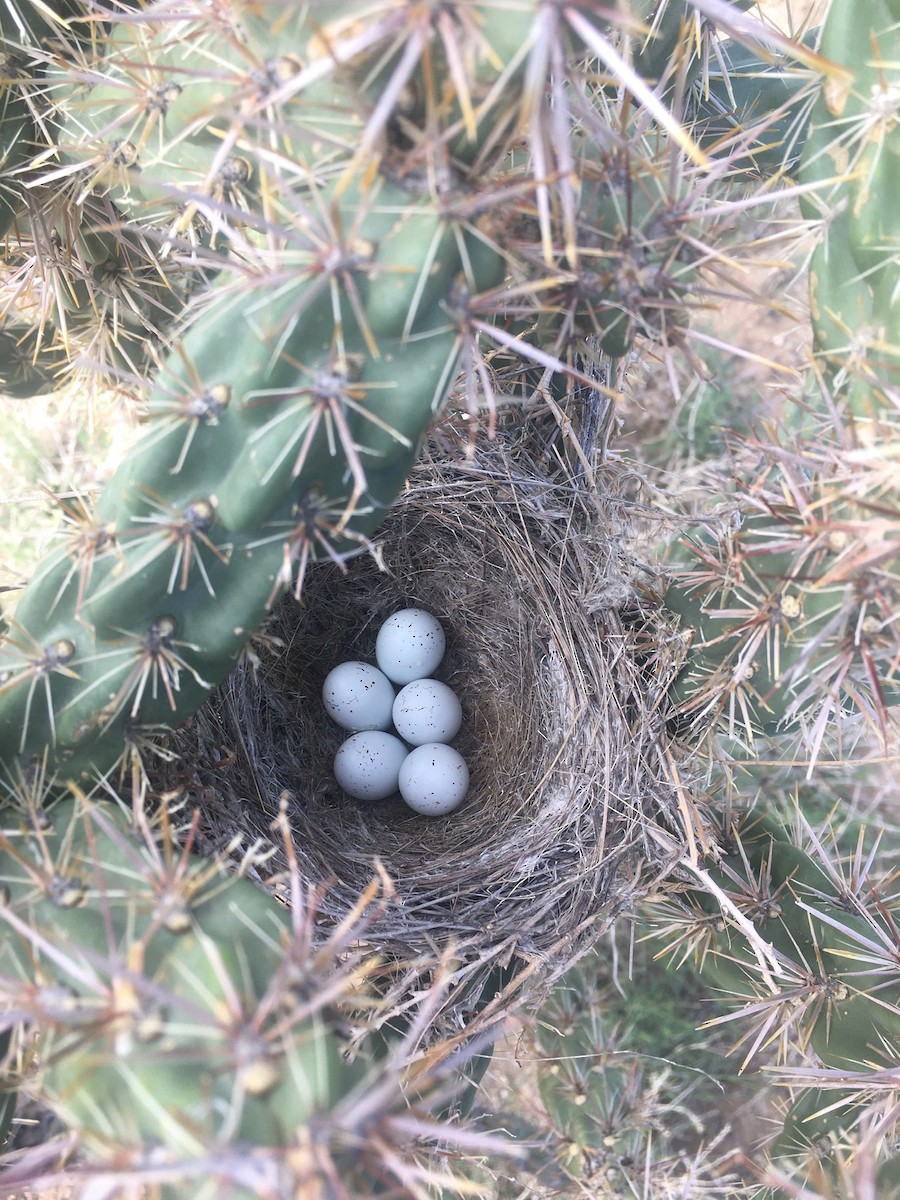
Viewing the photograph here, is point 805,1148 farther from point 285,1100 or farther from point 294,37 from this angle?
point 294,37

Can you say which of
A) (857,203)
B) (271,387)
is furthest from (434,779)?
(857,203)

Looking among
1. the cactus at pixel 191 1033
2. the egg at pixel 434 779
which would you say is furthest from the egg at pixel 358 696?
the cactus at pixel 191 1033

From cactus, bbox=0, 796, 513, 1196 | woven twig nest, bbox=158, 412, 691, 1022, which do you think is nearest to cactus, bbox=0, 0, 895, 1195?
cactus, bbox=0, 796, 513, 1196

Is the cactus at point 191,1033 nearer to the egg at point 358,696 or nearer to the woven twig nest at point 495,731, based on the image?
the woven twig nest at point 495,731

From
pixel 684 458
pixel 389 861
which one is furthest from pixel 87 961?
pixel 684 458

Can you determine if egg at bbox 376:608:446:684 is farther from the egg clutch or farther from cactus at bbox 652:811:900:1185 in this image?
cactus at bbox 652:811:900:1185
